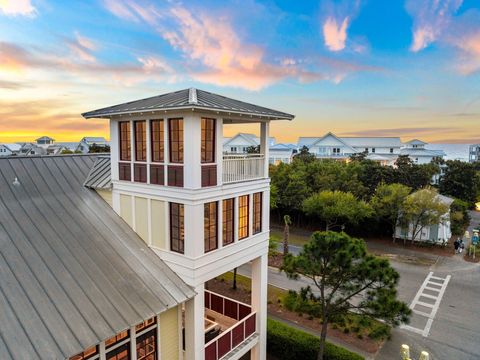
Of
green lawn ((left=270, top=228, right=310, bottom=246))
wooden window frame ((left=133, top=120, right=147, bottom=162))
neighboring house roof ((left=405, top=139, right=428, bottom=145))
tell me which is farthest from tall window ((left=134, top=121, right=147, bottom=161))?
neighboring house roof ((left=405, top=139, right=428, bottom=145))

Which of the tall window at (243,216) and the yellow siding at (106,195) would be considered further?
the yellow siding at (106,195)

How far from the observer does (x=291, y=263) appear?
37.6 ft

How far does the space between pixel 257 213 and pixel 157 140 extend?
4.73 m

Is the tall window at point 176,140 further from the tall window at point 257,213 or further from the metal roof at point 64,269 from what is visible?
the tall window at point 257,213

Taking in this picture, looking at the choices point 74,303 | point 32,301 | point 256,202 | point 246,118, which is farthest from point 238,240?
point 32,301

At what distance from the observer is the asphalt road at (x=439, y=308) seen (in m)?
14.3

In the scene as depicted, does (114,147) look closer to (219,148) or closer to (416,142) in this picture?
(219,148)

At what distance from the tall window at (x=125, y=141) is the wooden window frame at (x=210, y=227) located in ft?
12.0

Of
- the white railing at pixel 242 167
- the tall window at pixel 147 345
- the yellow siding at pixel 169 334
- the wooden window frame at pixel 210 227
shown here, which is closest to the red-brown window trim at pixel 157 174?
the wooden window frame at pixel 210 227

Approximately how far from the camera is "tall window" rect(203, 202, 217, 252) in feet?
31.4

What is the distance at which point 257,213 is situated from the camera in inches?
462

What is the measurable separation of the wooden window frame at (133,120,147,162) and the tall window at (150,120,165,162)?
42 centimetres

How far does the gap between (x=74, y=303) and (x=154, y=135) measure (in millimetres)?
5356

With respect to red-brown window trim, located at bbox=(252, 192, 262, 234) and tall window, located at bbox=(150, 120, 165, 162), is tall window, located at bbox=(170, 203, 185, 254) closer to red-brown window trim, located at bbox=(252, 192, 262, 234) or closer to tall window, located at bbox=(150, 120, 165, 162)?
tall window, located at bbox=(150, 120, 165, 162)
